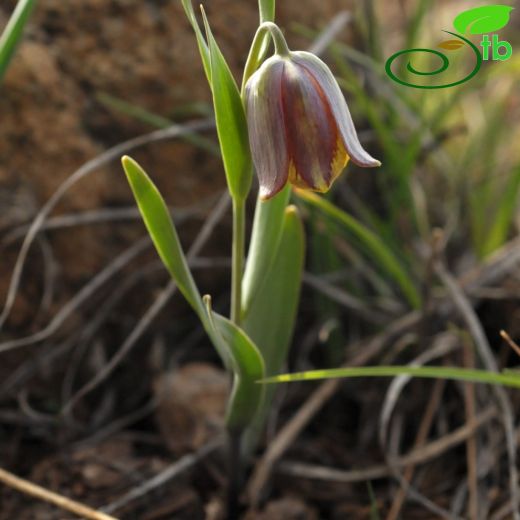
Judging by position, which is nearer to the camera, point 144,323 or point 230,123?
point 230,123

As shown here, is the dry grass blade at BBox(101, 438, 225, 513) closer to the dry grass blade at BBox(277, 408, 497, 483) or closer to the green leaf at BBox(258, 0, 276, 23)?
the dry grass blade at BBox(277, 408, 497, 483)

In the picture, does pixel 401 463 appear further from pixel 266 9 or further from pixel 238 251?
pixel 266 9

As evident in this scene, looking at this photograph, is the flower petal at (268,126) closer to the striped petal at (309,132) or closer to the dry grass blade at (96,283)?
the striped petal at (309,132)

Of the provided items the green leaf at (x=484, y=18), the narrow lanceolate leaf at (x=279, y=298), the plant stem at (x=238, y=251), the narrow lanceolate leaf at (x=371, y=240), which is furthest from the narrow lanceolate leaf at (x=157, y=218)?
the green leaf at (x=484, y=18)

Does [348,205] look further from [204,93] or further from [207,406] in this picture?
[207,406]

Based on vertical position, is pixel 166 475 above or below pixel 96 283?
below

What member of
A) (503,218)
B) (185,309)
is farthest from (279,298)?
(503,218)

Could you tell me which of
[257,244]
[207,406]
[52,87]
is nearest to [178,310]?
[207,406]

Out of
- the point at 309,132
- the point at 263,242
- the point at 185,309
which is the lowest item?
the point at 185,309
